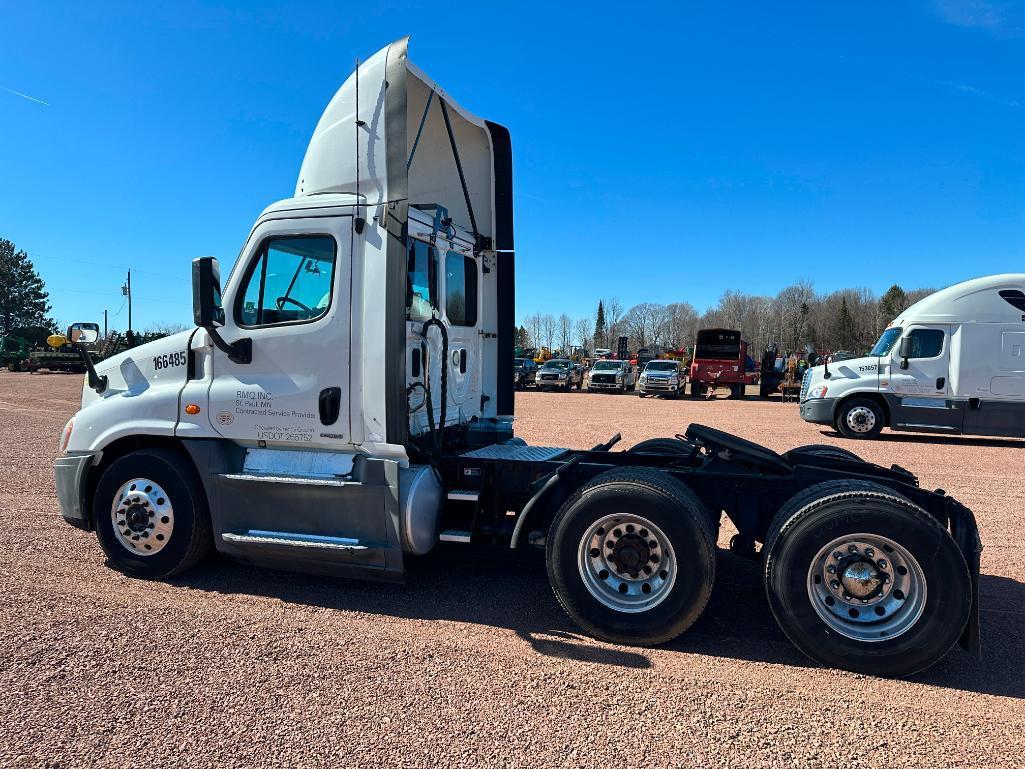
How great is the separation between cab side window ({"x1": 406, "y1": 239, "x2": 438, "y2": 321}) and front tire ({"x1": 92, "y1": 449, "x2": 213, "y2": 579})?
2131 mm

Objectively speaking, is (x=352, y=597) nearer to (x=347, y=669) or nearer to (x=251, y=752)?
(x=347, y=669)

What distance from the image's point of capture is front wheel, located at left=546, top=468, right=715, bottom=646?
12.7 feet

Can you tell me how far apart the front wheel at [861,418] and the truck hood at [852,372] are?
482 mm

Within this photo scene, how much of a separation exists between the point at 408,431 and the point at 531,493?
100 centimetres

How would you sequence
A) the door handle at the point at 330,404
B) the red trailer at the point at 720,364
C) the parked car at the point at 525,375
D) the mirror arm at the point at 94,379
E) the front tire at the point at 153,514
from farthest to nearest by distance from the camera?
the parked car at the point at 525,375 → the red trailer at the point at 720,364 → the mirror arm at the point at 94,379 → the front tire at the point at 153,514 → the door handle at the point at 330,404

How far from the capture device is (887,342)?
14680mm

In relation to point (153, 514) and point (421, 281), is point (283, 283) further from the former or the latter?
point (153, 514)

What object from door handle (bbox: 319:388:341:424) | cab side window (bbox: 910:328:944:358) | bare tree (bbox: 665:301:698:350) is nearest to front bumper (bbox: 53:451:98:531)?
door handle (bbox: 319:388:341:424)

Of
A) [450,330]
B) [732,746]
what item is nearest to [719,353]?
[450,330]

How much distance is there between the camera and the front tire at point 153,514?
4.90m

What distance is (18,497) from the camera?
7.49 metres

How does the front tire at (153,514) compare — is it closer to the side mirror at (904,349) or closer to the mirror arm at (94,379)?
the mirror arm at (94,379)

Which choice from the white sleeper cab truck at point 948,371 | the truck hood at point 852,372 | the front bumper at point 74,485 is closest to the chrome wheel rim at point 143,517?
the front bumper at point 74,485

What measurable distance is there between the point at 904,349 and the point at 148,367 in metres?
14.7
